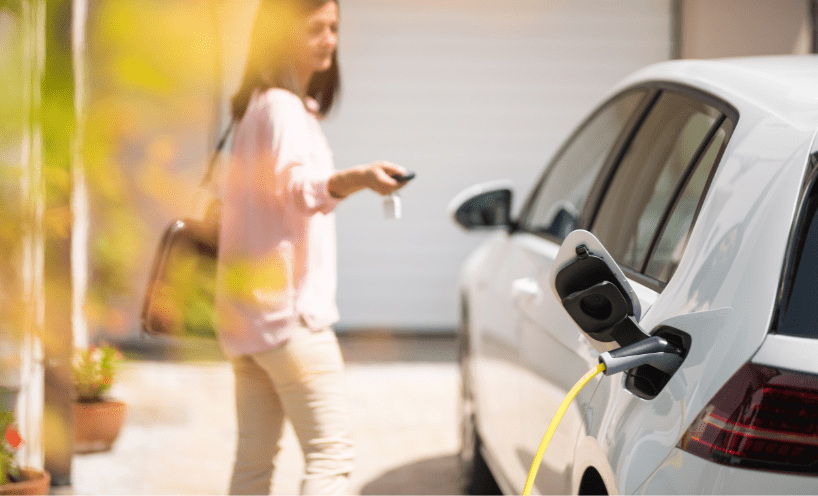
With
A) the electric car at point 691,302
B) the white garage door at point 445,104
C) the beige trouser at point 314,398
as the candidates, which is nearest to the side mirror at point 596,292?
the electric car at point 691,302

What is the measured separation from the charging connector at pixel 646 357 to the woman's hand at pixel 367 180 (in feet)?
2.56

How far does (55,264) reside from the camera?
2.75 feet

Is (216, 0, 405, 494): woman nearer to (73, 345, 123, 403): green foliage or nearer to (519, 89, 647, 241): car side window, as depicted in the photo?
(519, 89, 647, 241): car side window

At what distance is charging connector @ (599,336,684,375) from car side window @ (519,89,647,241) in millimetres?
1159

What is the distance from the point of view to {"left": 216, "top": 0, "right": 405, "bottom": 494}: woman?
6.66 ft

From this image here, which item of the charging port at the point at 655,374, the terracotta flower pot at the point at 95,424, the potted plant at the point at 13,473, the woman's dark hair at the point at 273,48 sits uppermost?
the woman's dark hair at the point at 273,48

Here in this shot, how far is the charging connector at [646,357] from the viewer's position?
130cm

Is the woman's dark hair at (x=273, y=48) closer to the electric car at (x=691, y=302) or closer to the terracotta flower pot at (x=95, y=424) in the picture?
the electric car at (x=691, y=302)

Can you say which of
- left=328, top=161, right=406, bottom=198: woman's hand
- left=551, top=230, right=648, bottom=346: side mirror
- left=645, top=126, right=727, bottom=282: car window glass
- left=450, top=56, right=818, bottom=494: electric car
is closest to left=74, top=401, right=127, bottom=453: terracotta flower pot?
left=450, top=56, right=818, bottom=494: electric car

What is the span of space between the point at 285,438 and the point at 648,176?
3204 millimetres

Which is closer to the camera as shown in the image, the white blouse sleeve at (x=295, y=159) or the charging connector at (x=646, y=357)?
the charging connector at (x=646, y=357)

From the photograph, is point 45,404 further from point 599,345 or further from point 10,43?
point 10,43


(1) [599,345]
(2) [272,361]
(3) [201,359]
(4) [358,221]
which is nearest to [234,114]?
(2) [272,361]

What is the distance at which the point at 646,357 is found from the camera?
1.31 m
